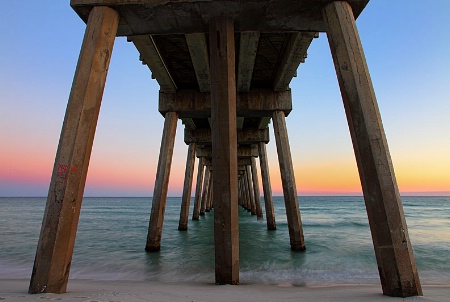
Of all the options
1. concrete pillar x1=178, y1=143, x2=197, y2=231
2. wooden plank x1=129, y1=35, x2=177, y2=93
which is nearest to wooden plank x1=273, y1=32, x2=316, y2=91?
wooden plank x1=129, y1=35, x2=177, y2=93

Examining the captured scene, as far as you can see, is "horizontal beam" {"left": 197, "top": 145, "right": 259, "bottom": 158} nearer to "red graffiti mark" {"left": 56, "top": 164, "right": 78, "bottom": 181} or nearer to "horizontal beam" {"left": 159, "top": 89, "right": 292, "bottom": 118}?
"horizontal beam" {"left": 159, "top": 89, "right": 292, "bottom": 118}

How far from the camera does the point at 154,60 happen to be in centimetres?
765

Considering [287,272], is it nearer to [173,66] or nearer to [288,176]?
[288,176]

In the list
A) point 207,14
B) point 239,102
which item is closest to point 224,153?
point 207,14

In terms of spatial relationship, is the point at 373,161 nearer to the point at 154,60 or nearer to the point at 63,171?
the point at 63,171

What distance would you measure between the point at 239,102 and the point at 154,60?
3332mm

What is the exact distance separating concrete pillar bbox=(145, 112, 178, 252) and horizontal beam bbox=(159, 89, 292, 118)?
0.92m

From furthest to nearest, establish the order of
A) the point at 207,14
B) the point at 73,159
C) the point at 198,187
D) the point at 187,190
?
the point at 198,187
the point at 187,190
the point at 207,14
the point at 73,159

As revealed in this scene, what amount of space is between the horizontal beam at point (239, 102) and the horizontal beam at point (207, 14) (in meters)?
4.63

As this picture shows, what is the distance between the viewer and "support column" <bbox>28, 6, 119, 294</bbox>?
10.2 ft

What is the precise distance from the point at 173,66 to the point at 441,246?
12.4m

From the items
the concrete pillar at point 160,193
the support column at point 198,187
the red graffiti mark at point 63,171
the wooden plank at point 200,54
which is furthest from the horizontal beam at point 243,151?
the red graffiti mark at point 63,171

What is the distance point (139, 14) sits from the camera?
169 inches

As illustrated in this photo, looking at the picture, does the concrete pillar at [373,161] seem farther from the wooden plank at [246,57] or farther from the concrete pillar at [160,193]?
the concrete pillar at [160,193]
